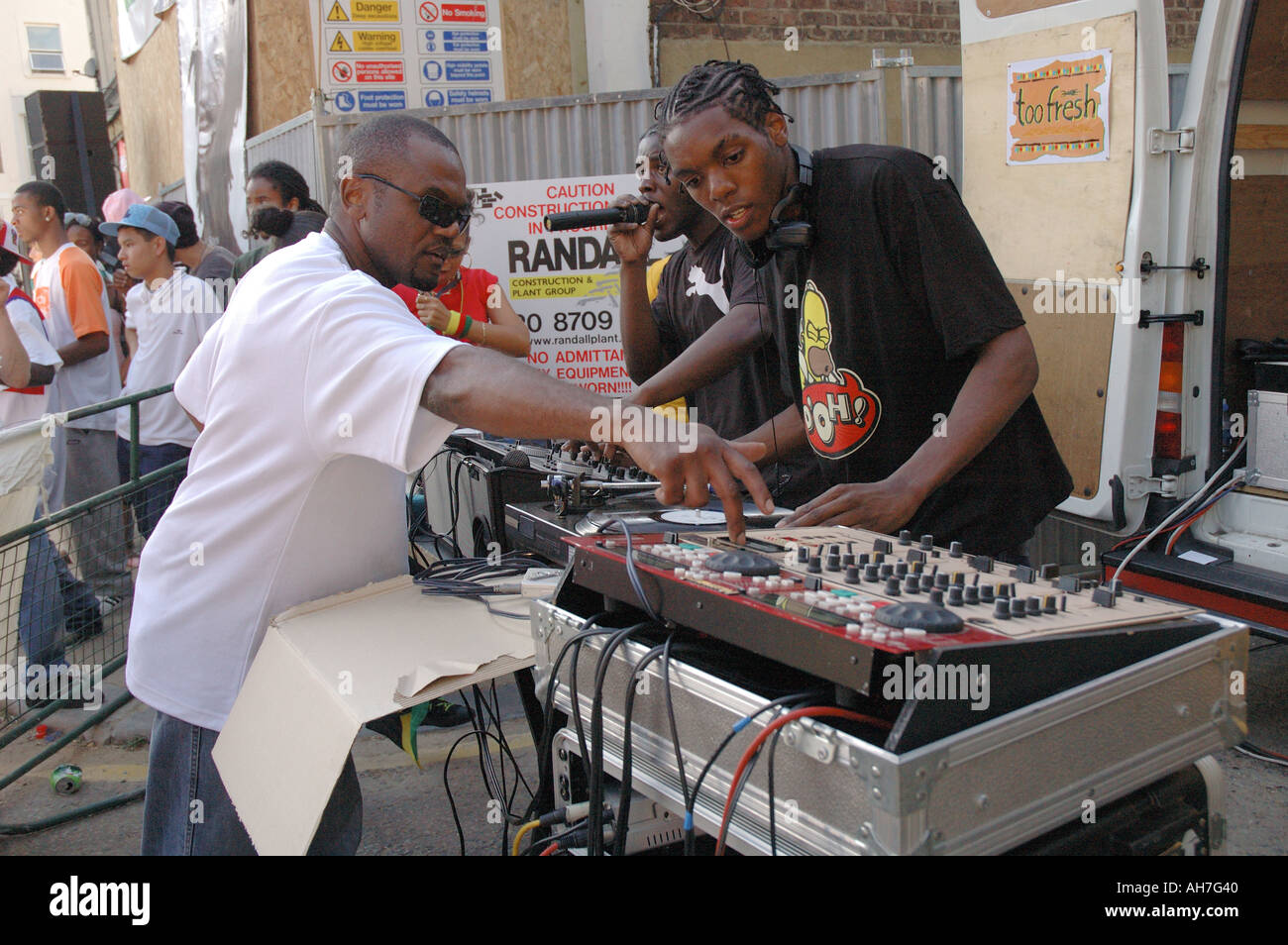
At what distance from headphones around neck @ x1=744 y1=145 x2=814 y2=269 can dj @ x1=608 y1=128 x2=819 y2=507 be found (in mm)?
513

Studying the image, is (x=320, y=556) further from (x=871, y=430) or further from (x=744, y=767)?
(x=871, y=430)

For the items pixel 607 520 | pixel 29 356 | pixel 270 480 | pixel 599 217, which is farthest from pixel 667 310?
pixel 29 356

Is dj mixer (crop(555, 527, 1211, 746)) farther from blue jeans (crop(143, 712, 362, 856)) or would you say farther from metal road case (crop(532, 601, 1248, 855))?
blue jeans (crop(143, 712, 362, 856))

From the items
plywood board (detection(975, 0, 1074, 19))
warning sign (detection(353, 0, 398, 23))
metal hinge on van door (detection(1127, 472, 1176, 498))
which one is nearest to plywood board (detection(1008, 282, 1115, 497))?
metal hinge on van door (detection(1127, 472, 1176, 498))

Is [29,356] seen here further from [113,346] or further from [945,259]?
[945,259]

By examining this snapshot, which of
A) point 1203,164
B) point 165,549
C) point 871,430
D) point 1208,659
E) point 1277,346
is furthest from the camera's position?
point 1277,346

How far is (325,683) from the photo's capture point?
1.55 m

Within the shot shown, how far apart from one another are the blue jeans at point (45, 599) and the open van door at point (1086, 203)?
3.76 metres

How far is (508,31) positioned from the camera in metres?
7.09

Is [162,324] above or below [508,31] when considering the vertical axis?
below

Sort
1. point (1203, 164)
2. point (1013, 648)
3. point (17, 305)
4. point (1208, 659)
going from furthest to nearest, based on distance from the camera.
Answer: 1. point (17, 305)
2. point (1203, 164)
3. point (1208, 659)
4. point (1013, 648)
